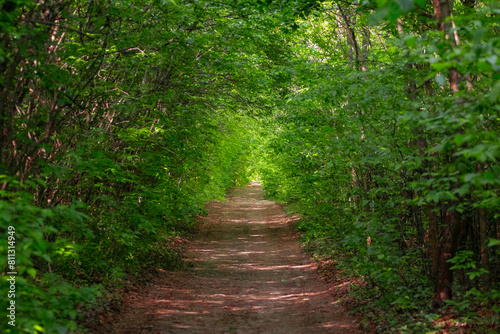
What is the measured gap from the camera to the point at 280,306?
323 inches

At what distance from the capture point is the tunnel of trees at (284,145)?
13.8 ft

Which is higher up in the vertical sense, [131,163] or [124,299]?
[131,163]

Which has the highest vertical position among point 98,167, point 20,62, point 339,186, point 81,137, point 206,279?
point 20,62

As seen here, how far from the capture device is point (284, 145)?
12805 mm

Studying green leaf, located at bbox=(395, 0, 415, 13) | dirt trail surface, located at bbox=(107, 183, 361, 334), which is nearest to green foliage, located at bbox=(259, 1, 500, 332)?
green leaf, located at bbox=(395, 0, 415, 13)

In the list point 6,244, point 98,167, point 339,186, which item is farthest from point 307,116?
point 6,244

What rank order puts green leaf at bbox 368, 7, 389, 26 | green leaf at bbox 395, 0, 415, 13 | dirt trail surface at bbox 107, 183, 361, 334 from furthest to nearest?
1. dirt trail surface at bbox 107, 183, 361, 334
2. green leaf at bbox 368, 7, 389, 26
3. green leaf at bbox 395, 0, 415, 13

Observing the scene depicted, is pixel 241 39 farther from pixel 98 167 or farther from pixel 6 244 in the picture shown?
pixel 6 244

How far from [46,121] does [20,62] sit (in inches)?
35.3

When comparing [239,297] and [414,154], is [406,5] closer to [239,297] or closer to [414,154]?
[414,154]

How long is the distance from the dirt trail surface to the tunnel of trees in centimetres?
68

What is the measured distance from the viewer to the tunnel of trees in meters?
4.20

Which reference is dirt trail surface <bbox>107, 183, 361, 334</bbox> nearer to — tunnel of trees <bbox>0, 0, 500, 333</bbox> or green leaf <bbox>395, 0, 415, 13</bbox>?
tunnel of trees <bbox>0, 0, 500, 333</bbox>

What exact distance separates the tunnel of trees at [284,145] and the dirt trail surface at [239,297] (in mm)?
684
